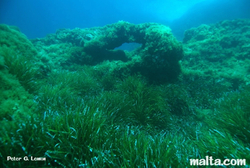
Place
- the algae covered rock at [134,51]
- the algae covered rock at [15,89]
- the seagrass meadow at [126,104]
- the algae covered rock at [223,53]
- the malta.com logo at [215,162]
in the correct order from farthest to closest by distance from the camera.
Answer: the algae covered rock at [223,53] < the algae covered rock at [134,51] < the algae covered rock at [15,89] < the seagrass meadow at [126,104] < the malta.com logo at [215,162]

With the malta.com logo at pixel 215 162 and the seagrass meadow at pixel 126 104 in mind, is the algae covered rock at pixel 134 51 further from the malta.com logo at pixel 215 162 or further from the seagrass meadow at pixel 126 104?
the malta.com logo at pixel 215 162

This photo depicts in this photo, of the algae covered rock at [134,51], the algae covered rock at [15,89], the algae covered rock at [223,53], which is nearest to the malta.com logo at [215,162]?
the algae covered rock at [15,89]

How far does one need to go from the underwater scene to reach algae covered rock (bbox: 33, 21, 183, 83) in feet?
0.20

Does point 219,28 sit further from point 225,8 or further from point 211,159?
point 225,8

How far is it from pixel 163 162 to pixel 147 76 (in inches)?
238

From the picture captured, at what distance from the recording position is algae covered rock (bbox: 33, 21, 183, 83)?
7539mm

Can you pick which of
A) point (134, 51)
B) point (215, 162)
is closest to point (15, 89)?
point (215, 162)

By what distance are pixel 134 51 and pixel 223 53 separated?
6849mm

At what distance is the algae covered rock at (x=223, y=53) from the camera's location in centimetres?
842

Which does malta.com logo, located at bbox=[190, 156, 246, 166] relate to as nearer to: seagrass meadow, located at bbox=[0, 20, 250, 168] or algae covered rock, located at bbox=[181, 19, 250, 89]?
seagrass meadow, located at bbox=[0, 20, 250, 168]

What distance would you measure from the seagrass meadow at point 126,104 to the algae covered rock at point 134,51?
63 mm

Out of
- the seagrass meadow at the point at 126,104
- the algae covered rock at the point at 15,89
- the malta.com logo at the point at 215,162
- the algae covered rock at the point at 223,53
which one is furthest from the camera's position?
the algae covered rock at the point at 223,53

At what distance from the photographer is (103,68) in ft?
27.4

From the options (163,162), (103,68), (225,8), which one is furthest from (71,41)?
(225,8)
